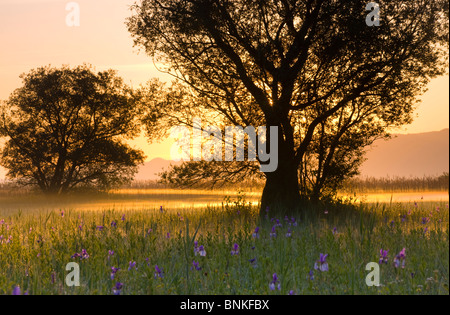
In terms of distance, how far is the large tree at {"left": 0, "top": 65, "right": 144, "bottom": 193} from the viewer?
125 feet

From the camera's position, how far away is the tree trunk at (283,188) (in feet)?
58.3

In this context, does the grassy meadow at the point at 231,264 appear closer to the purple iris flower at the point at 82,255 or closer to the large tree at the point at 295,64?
the purple iris flower at the point at 82,255

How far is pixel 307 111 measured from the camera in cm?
1956

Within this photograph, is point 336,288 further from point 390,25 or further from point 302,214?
point 390,25

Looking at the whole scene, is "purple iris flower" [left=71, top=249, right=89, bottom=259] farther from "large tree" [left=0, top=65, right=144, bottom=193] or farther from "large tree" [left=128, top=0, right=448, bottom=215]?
"large tree" [left=0, top=65, right=144, bottom=193]

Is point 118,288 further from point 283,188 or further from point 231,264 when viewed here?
point 283,188

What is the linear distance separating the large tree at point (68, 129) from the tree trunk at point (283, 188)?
21975 mm

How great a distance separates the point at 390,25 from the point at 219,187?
29.7 feet

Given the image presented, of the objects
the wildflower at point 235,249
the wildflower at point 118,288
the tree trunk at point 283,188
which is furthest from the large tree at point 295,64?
the wildflower at point 118,288

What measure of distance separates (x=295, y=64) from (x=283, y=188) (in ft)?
15.5

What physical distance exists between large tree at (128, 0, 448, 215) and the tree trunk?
0.13 ft

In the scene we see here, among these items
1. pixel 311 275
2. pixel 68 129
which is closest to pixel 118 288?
pixel 311 275

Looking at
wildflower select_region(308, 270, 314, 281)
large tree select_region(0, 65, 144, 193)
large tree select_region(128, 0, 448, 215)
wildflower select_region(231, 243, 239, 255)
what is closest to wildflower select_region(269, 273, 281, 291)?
wildflower select_region(308, 270, 314, 281)
